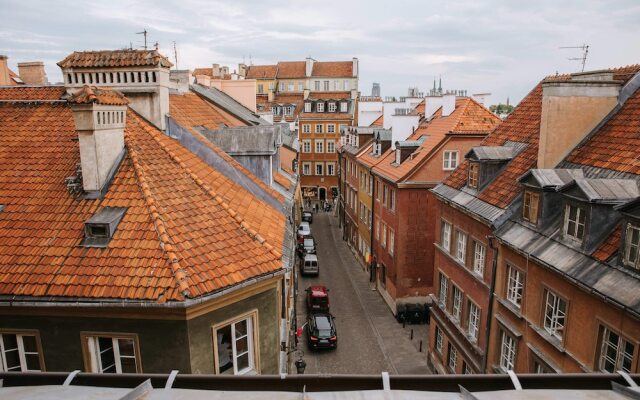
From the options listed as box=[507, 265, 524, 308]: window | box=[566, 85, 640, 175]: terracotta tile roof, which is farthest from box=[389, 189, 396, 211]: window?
box=[566, 85, 640, 175]: terracotta tile roof

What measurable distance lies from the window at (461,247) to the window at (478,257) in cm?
77

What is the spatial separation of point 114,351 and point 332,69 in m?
75.2

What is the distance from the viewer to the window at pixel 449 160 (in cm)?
2565

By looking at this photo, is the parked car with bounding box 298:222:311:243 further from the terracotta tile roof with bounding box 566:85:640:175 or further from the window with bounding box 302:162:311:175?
the terracotta tile roof with bounding box 566:85:640:175

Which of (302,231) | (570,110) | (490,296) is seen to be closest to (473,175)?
(570,110)

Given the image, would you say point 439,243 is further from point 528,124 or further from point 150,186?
point 150,186

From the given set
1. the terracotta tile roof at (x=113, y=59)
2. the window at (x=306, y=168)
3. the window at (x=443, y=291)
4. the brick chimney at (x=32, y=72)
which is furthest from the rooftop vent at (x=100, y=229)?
the window at (x=306, y=168)

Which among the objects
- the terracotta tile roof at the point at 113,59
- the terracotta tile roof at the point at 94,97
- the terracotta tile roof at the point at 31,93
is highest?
the terracotta tile roof at the point at 113,59

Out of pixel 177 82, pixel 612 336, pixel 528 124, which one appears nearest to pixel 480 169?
pixel 528 124

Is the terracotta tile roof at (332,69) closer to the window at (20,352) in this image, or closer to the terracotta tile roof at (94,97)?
the terracotta tile roof at (94,97)

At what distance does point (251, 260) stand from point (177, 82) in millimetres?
17732

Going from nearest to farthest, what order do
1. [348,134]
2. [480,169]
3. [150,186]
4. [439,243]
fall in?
1. [150,186]
2. [480,169]
3. [439,243]
4. [348,134]

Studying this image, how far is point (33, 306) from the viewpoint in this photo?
30.1ft

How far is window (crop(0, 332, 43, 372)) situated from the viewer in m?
9.72
